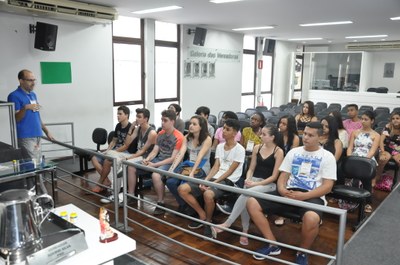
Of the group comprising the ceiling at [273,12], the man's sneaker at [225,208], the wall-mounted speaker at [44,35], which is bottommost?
the man's sneaker at [225,208]

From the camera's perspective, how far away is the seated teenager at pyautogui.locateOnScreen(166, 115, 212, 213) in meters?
3.83

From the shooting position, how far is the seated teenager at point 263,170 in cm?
335

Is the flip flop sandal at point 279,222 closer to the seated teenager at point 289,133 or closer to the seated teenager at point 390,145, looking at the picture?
the seated teenager at point 289,133

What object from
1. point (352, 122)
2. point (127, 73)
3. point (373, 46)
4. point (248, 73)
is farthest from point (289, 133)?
point (373, 46)

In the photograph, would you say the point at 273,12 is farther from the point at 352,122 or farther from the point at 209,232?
the point at 209,232

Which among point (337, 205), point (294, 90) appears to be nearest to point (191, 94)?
point (337, 205)

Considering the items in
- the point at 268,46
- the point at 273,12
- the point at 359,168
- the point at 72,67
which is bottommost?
the point at 359,168

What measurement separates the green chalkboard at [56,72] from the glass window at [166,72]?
241cm

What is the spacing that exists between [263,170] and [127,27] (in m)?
5.31

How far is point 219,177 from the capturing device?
3580 mm

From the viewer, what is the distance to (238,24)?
27.8 ft

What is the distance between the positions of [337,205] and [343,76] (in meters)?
10.7

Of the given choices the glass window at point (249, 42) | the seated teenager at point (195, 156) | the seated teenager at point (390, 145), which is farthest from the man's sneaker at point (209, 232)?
the glass window at point (249, 42)

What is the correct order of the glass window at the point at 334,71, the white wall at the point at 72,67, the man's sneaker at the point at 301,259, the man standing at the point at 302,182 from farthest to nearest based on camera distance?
the glass window at the point at 334,71 < the white wall at the point at 72,67 < the man standing at the point at 302,182 < the man's sneaker at the point at 301,259
